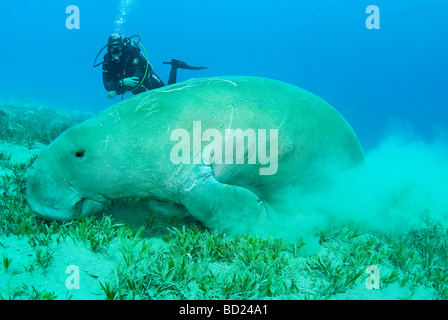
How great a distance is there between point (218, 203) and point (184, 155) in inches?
24.7

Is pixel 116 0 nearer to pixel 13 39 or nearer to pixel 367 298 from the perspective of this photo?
pixel 13 39

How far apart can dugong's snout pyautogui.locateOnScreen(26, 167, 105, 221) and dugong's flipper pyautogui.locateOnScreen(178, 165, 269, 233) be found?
1239 mm

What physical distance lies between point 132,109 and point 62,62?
642 ft

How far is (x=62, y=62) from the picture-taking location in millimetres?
161750

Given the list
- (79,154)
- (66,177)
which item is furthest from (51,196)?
(79,154)

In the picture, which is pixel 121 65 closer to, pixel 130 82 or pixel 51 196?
pixel 130 82

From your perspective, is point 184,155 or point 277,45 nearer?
point 184,155

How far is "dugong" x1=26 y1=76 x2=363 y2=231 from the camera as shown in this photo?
2768 mm

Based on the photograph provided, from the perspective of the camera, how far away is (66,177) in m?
2.86

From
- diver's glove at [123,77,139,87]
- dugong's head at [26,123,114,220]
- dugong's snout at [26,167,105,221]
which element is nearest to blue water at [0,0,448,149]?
diver's glove at [123,77,139,87]

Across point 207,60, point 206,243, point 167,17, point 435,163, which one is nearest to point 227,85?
point 206,243

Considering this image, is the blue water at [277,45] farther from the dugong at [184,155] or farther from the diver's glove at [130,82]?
the dugong at [184,155]

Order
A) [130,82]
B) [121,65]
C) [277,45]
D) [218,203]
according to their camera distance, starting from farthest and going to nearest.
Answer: [277,45] < [121,65] < [130,82] < [218,203]

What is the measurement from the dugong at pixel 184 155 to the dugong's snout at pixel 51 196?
0.01 meters
